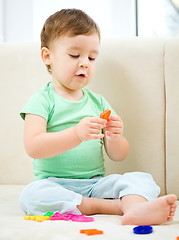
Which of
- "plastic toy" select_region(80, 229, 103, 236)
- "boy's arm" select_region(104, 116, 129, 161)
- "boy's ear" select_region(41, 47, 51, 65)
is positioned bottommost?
"plastic toy" select_region(80, 229, 103, 236)

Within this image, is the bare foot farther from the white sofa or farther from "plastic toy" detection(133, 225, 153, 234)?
the white sofa

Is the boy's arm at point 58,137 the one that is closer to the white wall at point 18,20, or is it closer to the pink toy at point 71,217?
the pink toy at point 71,217

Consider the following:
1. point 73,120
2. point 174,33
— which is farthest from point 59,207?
point 174,33

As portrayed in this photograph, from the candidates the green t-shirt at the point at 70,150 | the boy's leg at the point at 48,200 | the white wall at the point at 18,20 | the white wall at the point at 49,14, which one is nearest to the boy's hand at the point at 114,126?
the green t-shirt at the point at 70,150

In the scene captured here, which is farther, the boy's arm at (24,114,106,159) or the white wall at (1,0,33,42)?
the white wall at (1,0,33,42)

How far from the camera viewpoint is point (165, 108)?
1.31 meters

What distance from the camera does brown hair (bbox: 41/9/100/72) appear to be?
1171mm

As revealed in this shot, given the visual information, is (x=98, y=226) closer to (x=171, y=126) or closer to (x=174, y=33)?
(x=171, y=126)

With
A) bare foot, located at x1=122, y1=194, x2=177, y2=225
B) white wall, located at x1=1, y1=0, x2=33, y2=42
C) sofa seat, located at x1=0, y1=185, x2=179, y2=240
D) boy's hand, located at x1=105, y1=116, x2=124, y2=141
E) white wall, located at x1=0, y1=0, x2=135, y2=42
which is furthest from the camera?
white wall, located at x1=1, y1=0, x2=33, y2=42

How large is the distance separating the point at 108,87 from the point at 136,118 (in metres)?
0.16

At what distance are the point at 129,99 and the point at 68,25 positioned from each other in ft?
1.18

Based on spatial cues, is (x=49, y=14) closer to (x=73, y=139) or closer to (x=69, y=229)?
(x=73, y=139)

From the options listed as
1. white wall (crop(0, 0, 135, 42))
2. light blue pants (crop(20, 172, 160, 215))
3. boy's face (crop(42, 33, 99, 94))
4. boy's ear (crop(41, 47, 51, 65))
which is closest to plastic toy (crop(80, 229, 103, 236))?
light blue pants (crop(20, 172, 160, 215))

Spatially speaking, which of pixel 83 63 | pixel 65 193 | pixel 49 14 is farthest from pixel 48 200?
pixel 49 14
